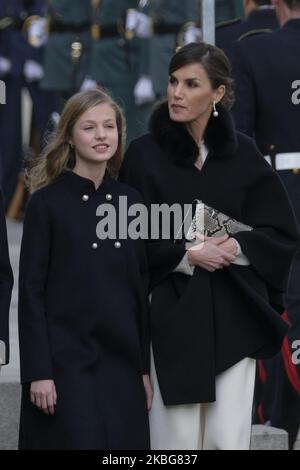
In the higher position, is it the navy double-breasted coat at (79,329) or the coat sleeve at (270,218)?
the coat sleeve at (270,218)

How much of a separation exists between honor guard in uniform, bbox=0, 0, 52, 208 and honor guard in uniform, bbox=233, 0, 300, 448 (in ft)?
15.5

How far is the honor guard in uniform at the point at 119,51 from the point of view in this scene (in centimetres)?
1002

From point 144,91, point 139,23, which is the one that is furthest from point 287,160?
point 139,23

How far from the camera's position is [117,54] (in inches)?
399

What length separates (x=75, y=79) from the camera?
10516 millimetres

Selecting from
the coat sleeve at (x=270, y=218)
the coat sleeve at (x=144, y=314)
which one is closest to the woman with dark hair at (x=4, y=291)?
the coat sleeve at (x=144, y=314)

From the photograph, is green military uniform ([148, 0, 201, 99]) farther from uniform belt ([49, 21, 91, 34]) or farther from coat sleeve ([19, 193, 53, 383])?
coat sleeve ([19, 193, 53, 383])

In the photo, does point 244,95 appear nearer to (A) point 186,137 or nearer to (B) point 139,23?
(A) point 186,137

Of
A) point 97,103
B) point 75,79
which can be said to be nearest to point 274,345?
point 97,103

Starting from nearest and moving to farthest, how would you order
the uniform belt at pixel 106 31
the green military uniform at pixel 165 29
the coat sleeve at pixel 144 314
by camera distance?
the coat sleeve at pixel 144 314 < the green military uniform at pixel 165 29 < the uniform belt at pixel 106 31

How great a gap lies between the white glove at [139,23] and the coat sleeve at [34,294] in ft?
17.2

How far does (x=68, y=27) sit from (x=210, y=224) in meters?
5.79

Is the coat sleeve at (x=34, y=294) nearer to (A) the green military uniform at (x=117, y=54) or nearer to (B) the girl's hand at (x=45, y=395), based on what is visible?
(B) the girl's hand at (x=45, y=395)

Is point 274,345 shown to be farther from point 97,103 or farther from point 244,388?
point 97,103
